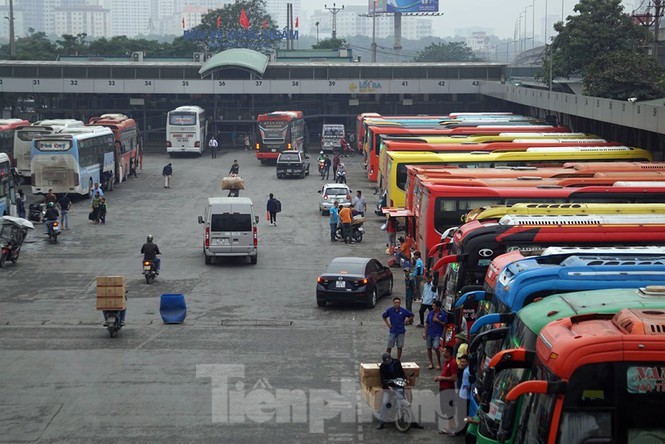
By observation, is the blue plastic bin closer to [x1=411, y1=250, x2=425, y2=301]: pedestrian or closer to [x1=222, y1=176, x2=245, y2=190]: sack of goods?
[x1=411, y1=250, x2=425, y2=301]: pedestrian

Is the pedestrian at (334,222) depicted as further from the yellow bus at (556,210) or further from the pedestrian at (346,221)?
the yellow bus at (556,210)

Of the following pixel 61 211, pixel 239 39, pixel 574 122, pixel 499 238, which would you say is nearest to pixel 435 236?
pixel 499 238

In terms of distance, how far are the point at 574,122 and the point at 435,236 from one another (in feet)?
101

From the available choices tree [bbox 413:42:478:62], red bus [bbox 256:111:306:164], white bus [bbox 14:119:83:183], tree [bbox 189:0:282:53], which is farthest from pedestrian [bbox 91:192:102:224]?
tree [bbox 413:42:478:62]

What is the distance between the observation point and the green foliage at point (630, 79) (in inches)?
1886

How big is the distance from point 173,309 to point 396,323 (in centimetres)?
639

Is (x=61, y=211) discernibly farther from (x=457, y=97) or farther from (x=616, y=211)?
(x=457, y=97)

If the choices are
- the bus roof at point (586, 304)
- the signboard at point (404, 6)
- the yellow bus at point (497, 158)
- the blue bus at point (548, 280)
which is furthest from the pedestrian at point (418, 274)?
the signboard at point (404, 6)

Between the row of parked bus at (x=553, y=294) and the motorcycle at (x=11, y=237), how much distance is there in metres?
10.5

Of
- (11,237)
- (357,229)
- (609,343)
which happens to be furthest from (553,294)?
(357,229)

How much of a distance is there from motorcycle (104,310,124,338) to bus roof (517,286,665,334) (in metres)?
11.9

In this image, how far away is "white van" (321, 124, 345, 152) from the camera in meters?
71.2

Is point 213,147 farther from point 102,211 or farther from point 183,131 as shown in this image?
point 102,211

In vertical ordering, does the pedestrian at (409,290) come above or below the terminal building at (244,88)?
below
